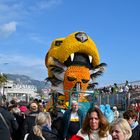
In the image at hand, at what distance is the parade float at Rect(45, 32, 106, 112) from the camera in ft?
57.9

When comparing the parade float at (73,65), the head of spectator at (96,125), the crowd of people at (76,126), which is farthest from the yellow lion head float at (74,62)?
the head of spectator at (96,125)

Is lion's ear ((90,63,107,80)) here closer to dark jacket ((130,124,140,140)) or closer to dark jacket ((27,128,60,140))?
dark jacket ((130,124,140,140))

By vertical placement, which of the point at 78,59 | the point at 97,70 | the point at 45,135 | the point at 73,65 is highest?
the point at 78,59

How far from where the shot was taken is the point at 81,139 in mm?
4988

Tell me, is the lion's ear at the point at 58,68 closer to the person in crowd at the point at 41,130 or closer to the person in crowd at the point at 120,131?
the person in crowd at the point at 41,130

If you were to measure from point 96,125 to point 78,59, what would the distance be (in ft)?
42.0

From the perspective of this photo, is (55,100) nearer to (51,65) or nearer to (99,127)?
(51,65)

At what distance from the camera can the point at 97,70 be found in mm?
18703

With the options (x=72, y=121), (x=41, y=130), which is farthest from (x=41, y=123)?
(x=72, y=121)

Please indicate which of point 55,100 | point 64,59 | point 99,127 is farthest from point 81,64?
point 99,127

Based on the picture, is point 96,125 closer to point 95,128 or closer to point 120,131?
point 95,128

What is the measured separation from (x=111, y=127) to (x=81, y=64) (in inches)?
507

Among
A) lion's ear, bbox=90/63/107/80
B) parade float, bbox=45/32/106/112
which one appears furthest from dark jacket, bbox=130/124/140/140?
lion's ear, bbox=90/63/107/80

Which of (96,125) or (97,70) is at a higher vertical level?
(97,70)
